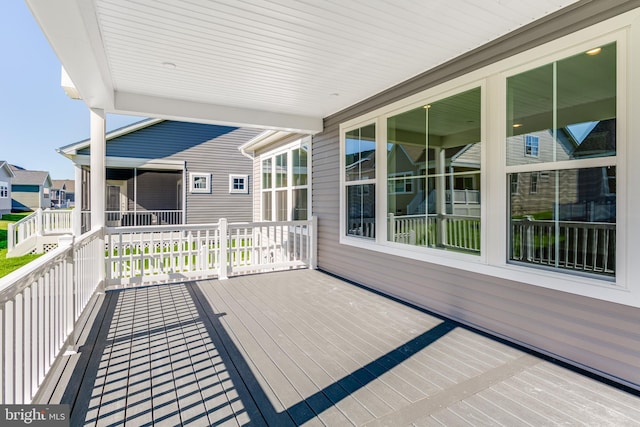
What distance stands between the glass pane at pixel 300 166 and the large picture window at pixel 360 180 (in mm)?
1547

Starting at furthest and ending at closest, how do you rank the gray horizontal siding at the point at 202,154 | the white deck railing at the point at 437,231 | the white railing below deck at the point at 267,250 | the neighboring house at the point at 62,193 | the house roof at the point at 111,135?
the neighboring house at the point at 62,193 → the gray horizontal siding at the point at 202,154 → the house roof at the point at 111,135 → the white railing below deck at the point at 267,250 → the white deck railing at the point at 437,231

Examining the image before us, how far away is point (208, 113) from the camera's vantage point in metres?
4.86

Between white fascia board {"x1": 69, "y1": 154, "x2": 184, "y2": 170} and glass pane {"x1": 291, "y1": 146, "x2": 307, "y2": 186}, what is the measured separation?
19.3 feet

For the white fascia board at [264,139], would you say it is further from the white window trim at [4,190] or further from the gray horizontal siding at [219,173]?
the white window trim at [4,190]

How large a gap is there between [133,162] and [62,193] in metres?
36.2

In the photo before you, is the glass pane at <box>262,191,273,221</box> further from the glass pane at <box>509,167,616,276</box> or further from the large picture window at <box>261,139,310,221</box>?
the glass pane at <box>509,167,616,276</box>

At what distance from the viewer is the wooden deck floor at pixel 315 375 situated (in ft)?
6.31

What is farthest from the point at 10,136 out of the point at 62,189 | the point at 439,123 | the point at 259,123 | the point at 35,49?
the point at 439,123

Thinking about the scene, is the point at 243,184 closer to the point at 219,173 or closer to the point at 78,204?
the point at 219,173

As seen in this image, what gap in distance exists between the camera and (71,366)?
2482 millimetres

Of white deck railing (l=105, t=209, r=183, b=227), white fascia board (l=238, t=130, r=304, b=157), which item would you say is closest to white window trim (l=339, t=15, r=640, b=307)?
white fascia board (l=238, t=130, r=304, b=157)

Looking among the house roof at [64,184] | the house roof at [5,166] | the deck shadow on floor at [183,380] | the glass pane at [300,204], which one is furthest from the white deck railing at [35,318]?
the house roof at [64,184]

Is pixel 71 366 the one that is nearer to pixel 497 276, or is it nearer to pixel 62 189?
pixel 497 276

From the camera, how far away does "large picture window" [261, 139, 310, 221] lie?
6.79 m
